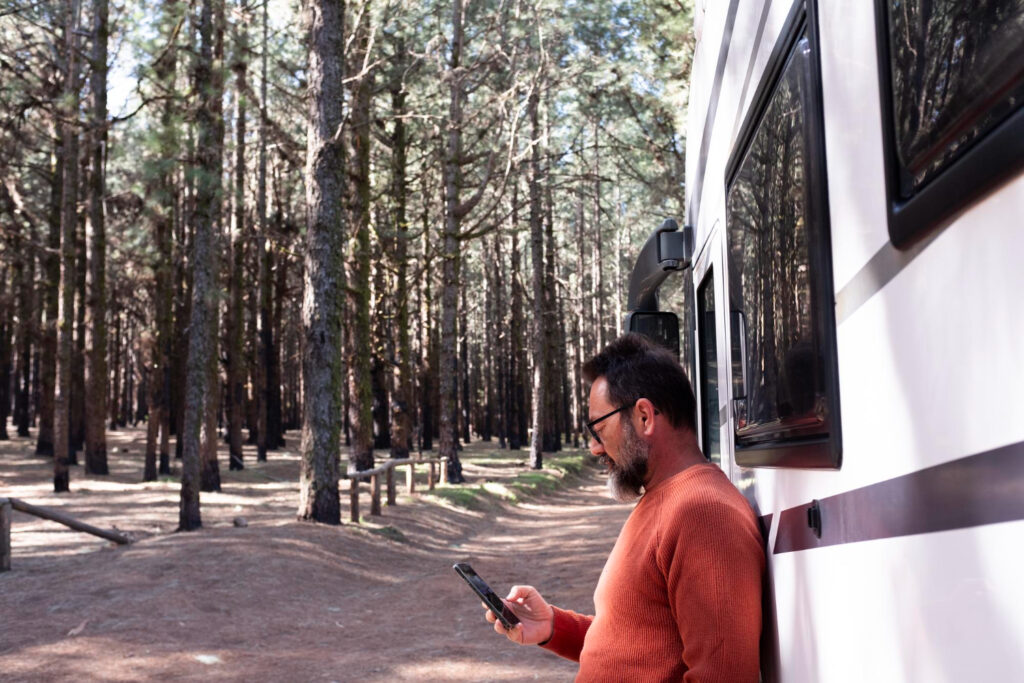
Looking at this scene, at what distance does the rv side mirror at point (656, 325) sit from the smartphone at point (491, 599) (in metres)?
1.94

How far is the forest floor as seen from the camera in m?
8.53

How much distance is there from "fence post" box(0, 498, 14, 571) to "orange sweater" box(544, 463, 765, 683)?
456 inches

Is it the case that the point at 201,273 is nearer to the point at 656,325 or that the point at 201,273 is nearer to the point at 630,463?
the point at 656,325

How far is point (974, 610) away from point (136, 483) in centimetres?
2359

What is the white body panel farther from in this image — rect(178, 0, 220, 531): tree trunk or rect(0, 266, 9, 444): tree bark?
rect(0, 266, 9, 444): tree bark

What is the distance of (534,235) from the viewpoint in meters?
28.5

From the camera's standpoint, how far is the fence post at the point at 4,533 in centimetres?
1226

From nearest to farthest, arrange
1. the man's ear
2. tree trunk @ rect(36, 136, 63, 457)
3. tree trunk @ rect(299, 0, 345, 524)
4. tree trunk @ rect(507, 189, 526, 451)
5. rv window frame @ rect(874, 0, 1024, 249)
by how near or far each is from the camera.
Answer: rv window frame @ rect(874, 0, 1024, 249), the man's ear, tree trunk @ rect(299, 0, 345, 524), tree trunk @ rect(36, 136, 63, 457), tree trunk @ rect(507, 189, 526, 451)

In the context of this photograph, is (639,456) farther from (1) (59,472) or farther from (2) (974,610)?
(1) (59,472)

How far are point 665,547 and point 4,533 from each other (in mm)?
12091

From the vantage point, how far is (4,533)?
1233 cm

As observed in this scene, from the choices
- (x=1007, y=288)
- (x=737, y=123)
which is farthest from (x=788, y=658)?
(x=737, y=123)

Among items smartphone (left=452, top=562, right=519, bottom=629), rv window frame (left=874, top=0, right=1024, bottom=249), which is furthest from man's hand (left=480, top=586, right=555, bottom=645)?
rv window frame (left=874, top=0, right=1024, bottom=249)

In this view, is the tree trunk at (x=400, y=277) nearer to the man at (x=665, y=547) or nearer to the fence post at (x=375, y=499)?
the fence post at (x=375, y=499)
